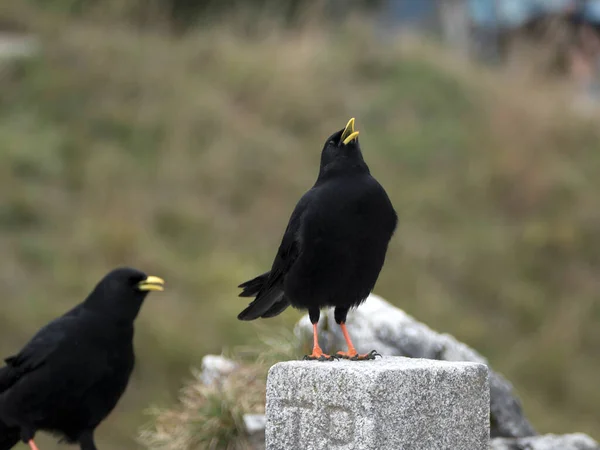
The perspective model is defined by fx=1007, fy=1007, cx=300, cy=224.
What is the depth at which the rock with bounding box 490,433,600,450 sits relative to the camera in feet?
17.7

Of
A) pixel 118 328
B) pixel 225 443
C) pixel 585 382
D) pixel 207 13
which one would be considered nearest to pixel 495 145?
pixel 585 382

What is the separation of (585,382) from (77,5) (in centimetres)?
764

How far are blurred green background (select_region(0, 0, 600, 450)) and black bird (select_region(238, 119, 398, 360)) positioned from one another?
349 cm

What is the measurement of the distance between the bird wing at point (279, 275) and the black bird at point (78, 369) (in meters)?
0.70

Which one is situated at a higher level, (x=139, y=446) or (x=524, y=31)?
(x=524, y=31)

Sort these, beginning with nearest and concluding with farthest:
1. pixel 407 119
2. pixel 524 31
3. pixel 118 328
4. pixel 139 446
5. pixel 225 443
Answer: pixel 118 328
pixel 225 443
pixel 139 446
pixel 407 119
pixel 524 31

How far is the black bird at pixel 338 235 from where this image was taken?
4023mm

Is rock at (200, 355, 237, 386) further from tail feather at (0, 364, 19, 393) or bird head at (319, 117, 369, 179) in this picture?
bird head at (319, 117, 369, 179)

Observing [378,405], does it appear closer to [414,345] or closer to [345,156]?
[345,156]

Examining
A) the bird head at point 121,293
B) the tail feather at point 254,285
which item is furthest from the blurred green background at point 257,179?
the tail feather at point 254,285

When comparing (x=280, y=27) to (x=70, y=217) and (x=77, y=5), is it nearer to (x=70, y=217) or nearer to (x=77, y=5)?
(x=77, y=5)

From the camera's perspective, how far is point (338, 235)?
4.02 meters

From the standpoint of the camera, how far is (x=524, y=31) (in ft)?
51.6

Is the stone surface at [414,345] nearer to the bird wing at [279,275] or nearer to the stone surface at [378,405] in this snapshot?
the bird wing at [279,275]
